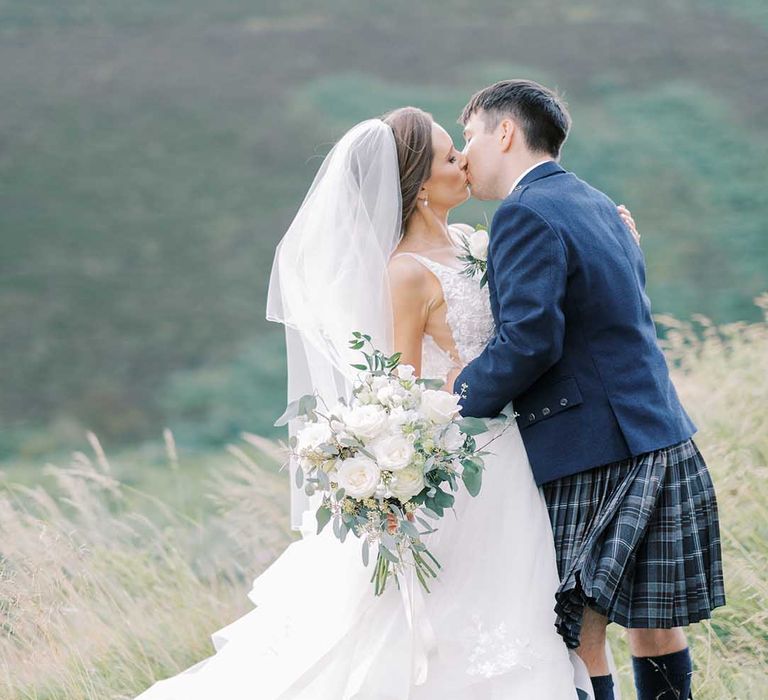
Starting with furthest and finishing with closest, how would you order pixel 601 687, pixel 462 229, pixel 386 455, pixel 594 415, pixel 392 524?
1. pixel 462 229
2. pixel 601 687
3. pixel 594 415
4. pixel 392 524
5. pixel 386 455

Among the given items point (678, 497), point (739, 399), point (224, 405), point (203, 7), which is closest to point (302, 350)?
point (678, 497)

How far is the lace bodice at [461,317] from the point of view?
2.77m

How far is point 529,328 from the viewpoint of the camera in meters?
2.40

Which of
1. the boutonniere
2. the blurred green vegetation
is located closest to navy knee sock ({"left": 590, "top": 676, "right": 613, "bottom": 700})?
the boutonniere

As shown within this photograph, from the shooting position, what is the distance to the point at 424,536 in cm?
264

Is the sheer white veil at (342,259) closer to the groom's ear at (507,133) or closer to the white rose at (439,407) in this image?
the groom's ear at (507,133)

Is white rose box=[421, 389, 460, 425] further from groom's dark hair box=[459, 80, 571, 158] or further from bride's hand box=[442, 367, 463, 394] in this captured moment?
groom's dark hair box=[459, 80, 571, 158]

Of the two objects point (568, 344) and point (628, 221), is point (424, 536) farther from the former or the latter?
point (628, 221)

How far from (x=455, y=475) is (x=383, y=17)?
7551mm

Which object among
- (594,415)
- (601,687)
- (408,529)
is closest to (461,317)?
(594,415)

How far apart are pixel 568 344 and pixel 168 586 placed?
2.27 meters

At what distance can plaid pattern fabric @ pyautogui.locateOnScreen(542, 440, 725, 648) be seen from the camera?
7.98 ft

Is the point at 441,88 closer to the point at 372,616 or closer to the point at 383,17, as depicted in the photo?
the point at 383,17

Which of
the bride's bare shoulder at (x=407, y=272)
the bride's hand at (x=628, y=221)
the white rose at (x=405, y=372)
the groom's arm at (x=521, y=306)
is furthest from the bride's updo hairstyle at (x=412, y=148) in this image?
the white rose at (x=405, y=372)
